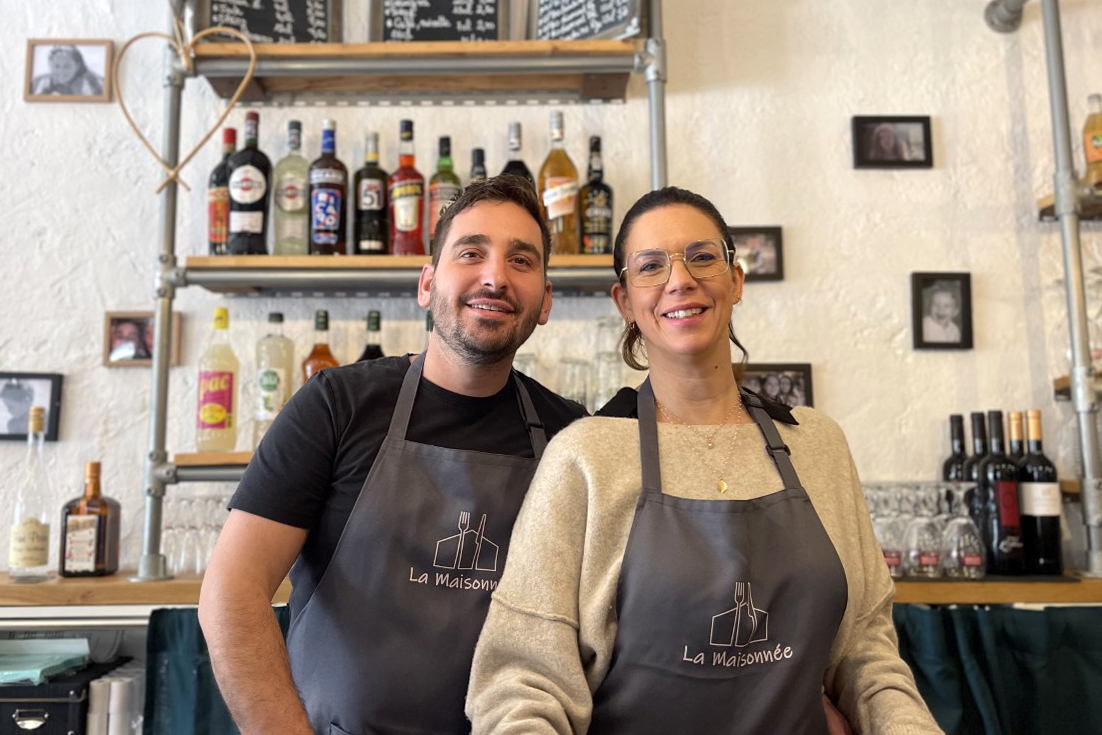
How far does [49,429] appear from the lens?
228cm

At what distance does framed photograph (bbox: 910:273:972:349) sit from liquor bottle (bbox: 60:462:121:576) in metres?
2.10

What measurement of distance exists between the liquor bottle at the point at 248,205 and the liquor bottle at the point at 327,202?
0.40 feet

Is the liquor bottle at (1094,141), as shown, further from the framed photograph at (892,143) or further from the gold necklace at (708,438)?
the gold necklace at (708,438)

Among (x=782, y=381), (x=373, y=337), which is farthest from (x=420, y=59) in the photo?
(x=782, y=381)

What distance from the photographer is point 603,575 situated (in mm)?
1116

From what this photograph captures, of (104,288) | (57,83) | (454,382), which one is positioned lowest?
(454,382)

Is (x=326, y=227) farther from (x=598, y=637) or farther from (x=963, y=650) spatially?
(x=963, y=650)

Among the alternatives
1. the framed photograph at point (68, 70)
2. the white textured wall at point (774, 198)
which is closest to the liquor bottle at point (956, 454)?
the white textured wall at point (774, 198)

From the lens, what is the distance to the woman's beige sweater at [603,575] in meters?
1.05

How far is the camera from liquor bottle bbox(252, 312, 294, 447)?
2.13 metres

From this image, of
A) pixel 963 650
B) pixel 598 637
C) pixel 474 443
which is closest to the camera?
pixel 598 637

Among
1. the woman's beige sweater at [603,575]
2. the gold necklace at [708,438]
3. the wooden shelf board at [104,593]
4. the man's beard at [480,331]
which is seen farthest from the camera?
the wooden shelf board at [104,593]

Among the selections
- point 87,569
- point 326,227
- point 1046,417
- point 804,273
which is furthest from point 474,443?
point 1046,417

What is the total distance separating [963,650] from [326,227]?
1.70m
